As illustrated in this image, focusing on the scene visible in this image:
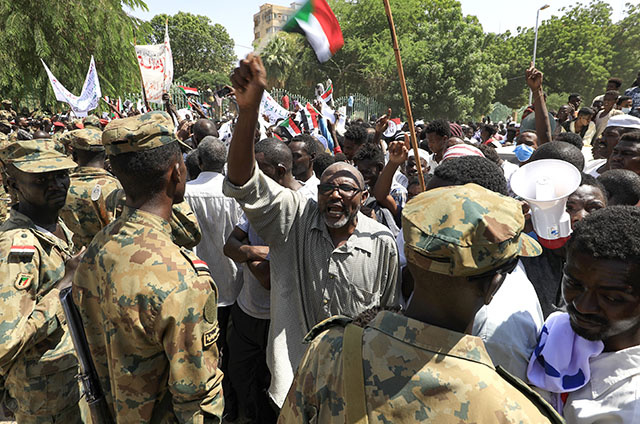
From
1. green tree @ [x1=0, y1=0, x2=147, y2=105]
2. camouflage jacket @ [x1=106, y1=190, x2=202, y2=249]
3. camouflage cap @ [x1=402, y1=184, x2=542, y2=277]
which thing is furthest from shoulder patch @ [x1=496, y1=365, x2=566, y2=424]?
green tree @ [x1=0, y1=0, x2=147, y2=105]

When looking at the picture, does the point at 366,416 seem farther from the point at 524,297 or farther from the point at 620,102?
the point at 620,102

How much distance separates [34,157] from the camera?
8.29 ft

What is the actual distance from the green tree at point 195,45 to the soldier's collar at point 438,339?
57.2 meters

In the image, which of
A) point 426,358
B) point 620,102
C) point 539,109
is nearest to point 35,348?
point 426,358

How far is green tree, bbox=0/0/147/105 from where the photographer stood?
17750 mm

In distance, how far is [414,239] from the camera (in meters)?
1.15

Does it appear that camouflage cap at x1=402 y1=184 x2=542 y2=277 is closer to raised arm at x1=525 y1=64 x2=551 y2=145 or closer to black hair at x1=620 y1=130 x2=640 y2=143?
black hair at x1=620 y1=130 x2=640 y2=143

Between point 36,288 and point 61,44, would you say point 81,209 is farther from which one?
A: point 61,44

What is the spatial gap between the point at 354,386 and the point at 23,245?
197 centimetres

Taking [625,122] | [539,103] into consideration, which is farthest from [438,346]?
[625,122]

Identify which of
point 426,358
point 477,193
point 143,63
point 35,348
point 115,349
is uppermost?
point 143,63

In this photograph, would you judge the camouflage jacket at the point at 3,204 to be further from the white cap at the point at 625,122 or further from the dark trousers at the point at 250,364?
the white cap at the point at 625,122

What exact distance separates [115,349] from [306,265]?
3.75 ft

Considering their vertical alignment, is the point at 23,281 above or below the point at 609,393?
above
